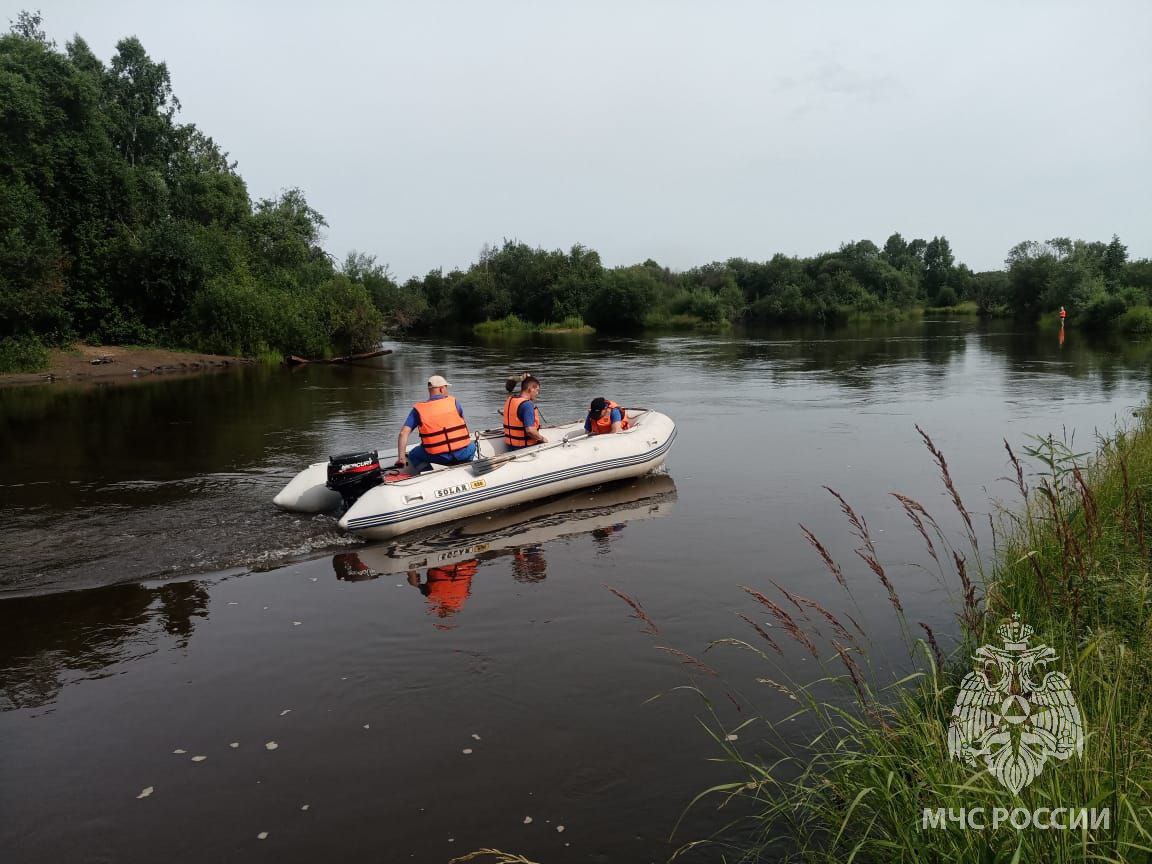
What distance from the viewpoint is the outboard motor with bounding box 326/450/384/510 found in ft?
27.2

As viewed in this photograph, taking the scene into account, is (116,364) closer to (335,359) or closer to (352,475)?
(335,359)

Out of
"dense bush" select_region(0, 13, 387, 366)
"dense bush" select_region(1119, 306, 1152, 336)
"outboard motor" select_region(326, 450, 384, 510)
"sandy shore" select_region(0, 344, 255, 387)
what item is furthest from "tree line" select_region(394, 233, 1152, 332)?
"outboard motor" select_region(326, 450, 384, 510)

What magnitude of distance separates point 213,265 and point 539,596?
29523 millimetres

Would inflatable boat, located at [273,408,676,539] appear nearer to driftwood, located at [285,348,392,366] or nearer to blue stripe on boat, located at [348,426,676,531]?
blue stripe on boat, located at [348,426,676,531]

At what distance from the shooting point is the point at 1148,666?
11.7 feet

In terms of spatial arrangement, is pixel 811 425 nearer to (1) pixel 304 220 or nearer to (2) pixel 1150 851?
(2) pixel 1150 851

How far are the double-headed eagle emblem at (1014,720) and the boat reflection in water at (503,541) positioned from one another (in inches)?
160

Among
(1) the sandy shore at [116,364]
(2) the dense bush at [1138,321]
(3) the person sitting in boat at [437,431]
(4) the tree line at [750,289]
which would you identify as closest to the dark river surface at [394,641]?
(3) the person sitting in boat at [437,431]

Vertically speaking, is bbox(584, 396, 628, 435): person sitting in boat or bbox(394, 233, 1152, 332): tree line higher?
bbox(394, 233, 1152, 332): tree line

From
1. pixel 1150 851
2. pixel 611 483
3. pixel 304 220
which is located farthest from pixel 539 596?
pixel 304 220

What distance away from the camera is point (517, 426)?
9.79m

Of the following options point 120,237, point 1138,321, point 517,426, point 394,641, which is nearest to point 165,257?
point 120,237

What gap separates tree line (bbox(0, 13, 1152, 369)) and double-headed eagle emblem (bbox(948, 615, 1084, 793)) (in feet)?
89.4

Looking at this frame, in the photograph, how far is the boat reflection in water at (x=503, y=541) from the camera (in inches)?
283
